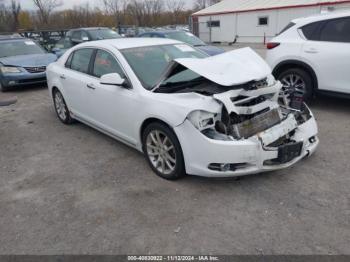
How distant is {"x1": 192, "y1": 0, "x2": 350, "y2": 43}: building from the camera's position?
65.5 feet

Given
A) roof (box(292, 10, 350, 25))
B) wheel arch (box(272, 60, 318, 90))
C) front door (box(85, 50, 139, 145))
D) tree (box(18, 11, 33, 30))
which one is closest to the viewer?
front door (box(85, 50, 139, 145))

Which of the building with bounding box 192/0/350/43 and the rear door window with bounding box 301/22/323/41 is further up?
the building with bounding box 192/0/350/43

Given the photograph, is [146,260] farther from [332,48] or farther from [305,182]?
[332,48]

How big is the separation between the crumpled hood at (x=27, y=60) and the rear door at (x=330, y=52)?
729cm

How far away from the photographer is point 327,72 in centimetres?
557

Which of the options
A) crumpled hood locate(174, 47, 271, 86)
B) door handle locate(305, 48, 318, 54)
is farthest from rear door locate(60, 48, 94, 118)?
door handle locate(305, 48, 318, 54)

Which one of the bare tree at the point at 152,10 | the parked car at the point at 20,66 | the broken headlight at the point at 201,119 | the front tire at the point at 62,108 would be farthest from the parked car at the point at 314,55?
the bare tree at the point at 152,10

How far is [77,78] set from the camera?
4941 millimetres

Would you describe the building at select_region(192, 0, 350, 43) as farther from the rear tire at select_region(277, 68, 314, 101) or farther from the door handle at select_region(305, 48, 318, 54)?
the door handle at select_region(305, 48, 318, 54)

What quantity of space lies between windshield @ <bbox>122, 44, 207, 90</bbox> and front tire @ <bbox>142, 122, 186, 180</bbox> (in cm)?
57

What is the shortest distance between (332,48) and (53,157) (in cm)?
506

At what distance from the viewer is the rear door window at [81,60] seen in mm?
4812

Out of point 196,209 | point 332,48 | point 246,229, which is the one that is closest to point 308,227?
point 246,229

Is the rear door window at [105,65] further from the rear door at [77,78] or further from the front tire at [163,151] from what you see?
the front tire at [163,151]
